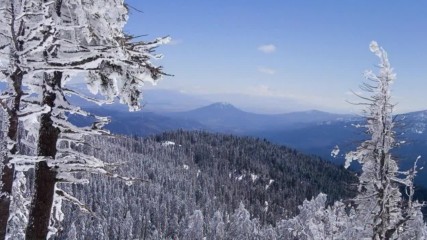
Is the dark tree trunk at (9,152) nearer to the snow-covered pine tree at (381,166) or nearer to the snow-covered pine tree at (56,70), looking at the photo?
the snow-covered pine tree at (56,70)

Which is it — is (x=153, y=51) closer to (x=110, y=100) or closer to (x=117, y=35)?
(x=117, y=35)

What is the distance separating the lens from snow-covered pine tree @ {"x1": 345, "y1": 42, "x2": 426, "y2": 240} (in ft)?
51.7

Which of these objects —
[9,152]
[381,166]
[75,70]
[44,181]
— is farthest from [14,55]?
[381,166]

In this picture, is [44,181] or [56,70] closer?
[56,70]

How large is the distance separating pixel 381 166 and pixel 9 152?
43.7 feet

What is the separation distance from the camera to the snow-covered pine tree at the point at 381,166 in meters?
15.8

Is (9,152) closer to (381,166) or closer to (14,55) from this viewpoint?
(14,55)

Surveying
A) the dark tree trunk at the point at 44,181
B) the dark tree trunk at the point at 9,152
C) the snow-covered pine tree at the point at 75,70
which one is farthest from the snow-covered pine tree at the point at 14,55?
the dark tree trunk at the point at 44,181

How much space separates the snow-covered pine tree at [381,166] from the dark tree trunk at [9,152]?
12928mm

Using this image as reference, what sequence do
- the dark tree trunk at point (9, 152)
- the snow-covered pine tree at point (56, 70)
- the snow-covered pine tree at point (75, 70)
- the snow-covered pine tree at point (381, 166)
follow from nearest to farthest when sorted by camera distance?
1. the snow-covered pine tree at point (56, 70)
2. the dark tree trunk at point (9, 152)
3. the snow-covered pine tree at point (75, 70)
4. the snow-covered pine tree at point (381, 166)

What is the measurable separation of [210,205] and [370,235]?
473ft

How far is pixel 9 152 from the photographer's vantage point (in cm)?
610

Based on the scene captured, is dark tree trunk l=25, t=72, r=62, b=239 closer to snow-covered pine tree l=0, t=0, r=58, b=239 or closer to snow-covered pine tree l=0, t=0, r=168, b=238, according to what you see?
snow-covered pine tree l=0, t=0, r=168, b=238

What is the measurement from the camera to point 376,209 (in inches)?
634
